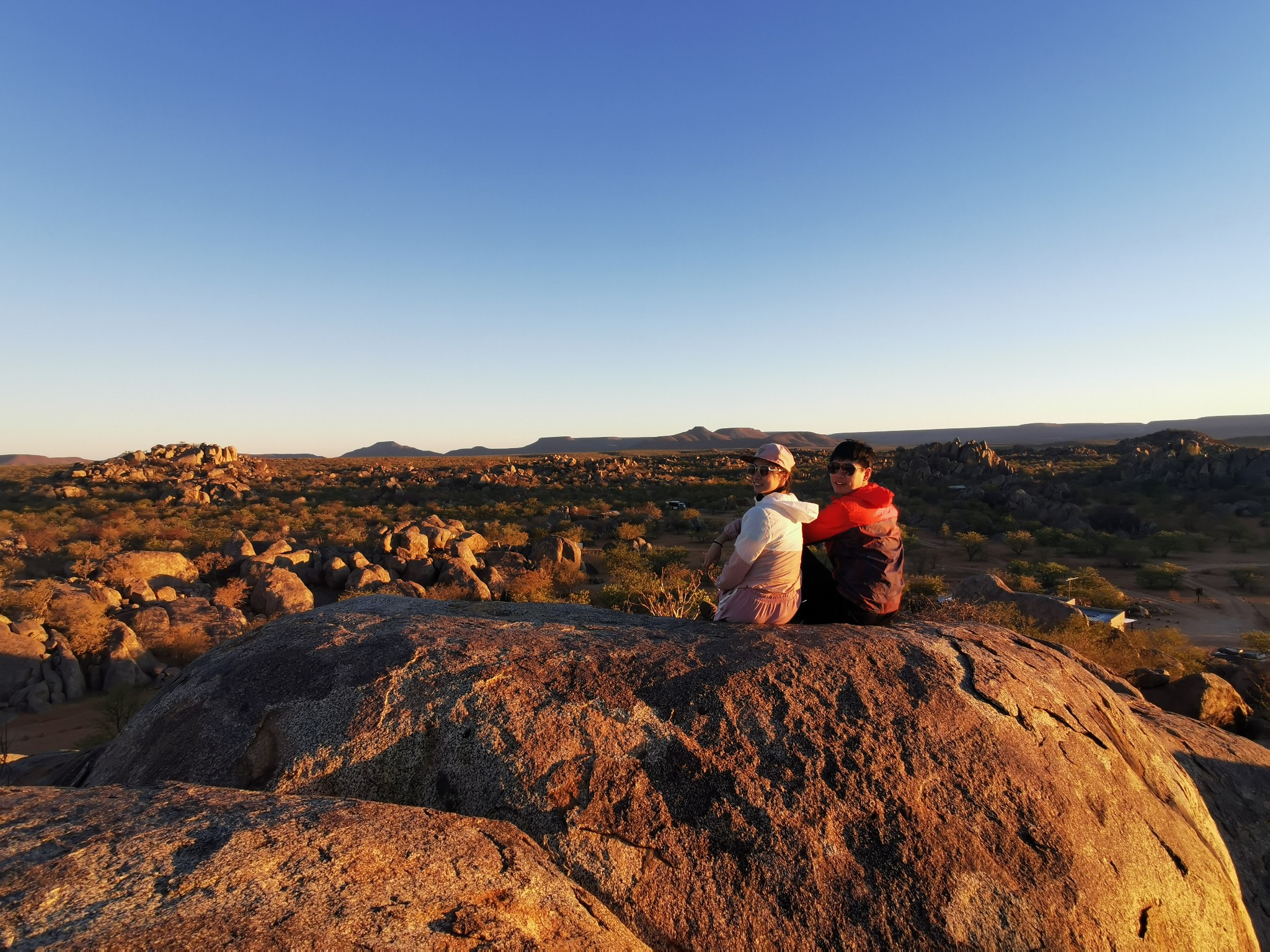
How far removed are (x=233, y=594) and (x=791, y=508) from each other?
43.5 ft

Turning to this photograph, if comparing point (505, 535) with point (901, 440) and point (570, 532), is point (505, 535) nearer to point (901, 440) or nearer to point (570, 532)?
point (570, 532)

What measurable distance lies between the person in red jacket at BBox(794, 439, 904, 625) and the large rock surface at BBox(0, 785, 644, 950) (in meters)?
2.63

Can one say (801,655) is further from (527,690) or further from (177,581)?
(177,581)

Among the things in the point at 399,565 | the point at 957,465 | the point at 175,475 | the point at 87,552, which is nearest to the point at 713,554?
the point at 399,565

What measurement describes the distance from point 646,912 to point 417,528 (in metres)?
17.0

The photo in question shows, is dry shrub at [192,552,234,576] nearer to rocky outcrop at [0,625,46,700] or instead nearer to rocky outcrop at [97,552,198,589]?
rocky outcrop at [97,552,198,589]

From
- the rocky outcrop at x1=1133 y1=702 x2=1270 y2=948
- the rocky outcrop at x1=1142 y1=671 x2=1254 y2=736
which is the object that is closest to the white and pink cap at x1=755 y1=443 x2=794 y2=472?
the rocky outcrop at x1=1133 y1=702 x2=1270 y2=948

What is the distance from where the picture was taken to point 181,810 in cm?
242

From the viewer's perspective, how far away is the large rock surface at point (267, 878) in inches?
71.6

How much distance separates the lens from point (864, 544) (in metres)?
4.26

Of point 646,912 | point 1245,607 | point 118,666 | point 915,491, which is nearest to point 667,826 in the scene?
point 646,912

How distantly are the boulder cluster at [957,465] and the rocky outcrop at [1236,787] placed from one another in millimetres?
31599

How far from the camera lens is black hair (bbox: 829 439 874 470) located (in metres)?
4.36

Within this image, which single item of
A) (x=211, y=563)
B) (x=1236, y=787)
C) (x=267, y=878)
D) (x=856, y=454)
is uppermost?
(x=856, y=454)
